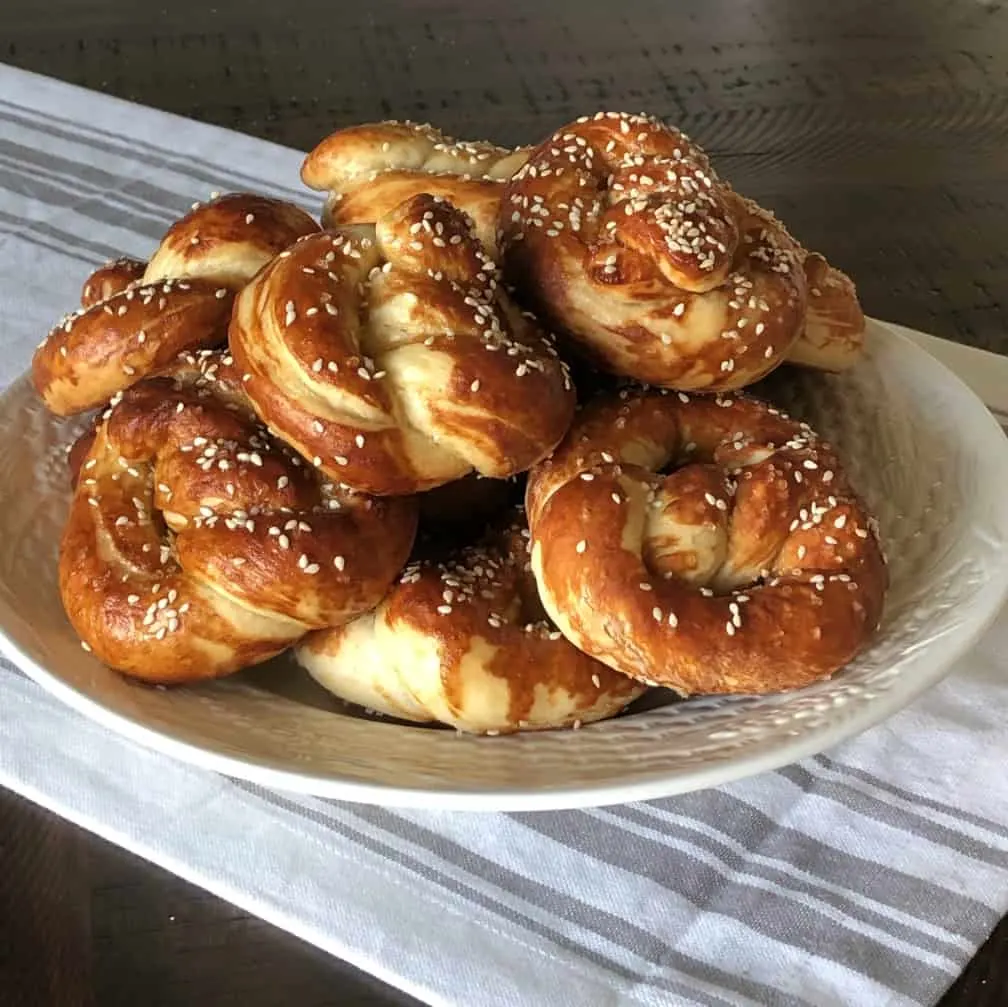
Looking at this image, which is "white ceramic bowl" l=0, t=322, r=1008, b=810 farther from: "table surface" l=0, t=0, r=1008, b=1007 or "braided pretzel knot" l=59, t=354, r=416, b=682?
"table surface" l=0, t=0, r=1008, b=1007

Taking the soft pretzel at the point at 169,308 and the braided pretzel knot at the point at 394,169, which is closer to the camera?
the soft pretzel at the point at 169,308

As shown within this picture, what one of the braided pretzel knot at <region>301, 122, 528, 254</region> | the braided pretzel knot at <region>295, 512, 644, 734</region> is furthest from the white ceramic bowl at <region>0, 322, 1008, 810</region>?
the braided pretzel knot at <region>301, 122, 528, 254</region>

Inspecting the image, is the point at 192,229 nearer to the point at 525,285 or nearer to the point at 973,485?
the point at 525,285

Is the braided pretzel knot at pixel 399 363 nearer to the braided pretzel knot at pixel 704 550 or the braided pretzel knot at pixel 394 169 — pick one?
the braided pretzel knot at pixel 704 550

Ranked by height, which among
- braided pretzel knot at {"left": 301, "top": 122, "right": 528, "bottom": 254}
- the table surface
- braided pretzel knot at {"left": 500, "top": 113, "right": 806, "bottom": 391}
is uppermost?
braided pretzel knot at {"left": 500, "top": 113, "right": 806, "bottom": 391}

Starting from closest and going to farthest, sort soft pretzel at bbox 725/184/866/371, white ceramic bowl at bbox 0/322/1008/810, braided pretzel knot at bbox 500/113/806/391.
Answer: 1. white ceramic bowl at bbox 0/322/1008/810
2. braided pretzel knot at bbox 500/113/806/391
3. soft pretzel at bbox 725/184/866/371

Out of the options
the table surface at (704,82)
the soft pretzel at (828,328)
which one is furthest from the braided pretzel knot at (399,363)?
the table surface at (704,82)
